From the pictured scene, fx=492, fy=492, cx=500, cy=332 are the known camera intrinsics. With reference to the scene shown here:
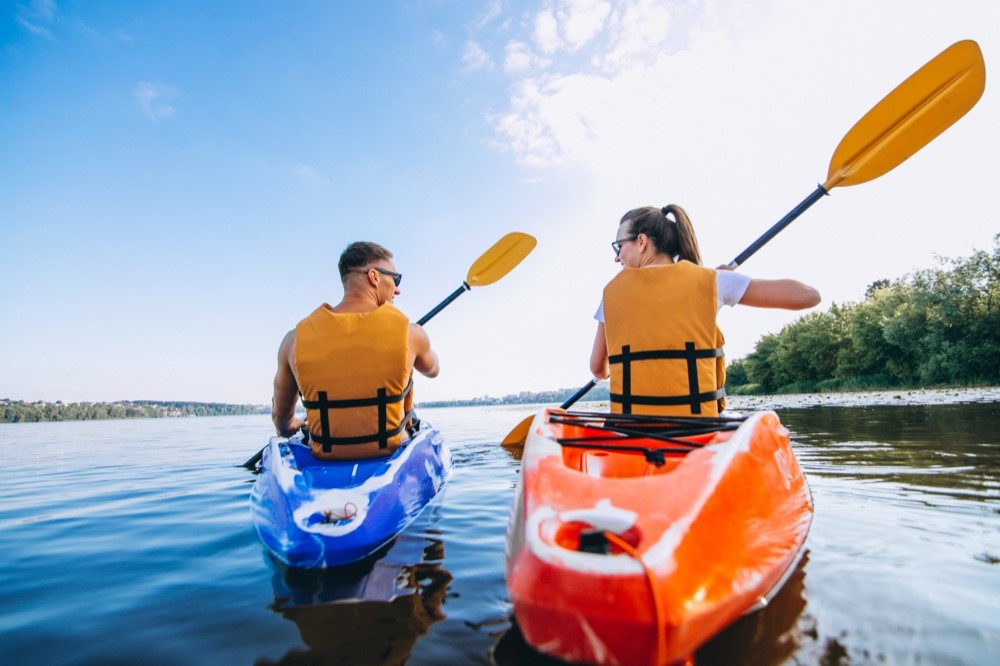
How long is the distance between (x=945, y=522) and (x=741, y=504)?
2.20m

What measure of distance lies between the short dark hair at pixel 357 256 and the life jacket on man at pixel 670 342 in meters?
1.89

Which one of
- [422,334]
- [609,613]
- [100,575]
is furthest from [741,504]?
[100,575]

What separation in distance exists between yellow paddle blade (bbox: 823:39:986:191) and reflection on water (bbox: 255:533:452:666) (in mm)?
4772

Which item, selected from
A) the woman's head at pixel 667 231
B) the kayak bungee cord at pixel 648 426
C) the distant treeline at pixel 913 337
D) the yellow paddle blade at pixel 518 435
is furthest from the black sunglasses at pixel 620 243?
the distant treeline at pixel 913 337

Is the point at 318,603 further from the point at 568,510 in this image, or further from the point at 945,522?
the point at 945,522

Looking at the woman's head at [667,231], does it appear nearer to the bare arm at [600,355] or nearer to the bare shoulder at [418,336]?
the bare arm at [600,355]

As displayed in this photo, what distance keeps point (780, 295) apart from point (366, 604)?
108 inches

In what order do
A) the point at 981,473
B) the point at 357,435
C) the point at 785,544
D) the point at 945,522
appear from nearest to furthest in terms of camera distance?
1. the point at 785,544
2. the point at 945,522
3. the point at 357,435
4. the point at 981,473

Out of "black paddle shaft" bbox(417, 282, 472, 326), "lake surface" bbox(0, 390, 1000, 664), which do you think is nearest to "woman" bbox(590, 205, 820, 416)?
"lake surface" bbox(0, 390, 1000, 664)

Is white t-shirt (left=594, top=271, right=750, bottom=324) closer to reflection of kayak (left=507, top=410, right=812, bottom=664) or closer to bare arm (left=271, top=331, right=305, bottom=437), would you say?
reflection of kayak (left=507, top=410, right=812, bottom=664)

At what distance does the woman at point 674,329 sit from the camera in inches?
104

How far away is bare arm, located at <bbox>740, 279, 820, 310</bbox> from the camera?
2859 mm

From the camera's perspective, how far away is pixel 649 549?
3.99 feet

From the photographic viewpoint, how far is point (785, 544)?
180 cm
